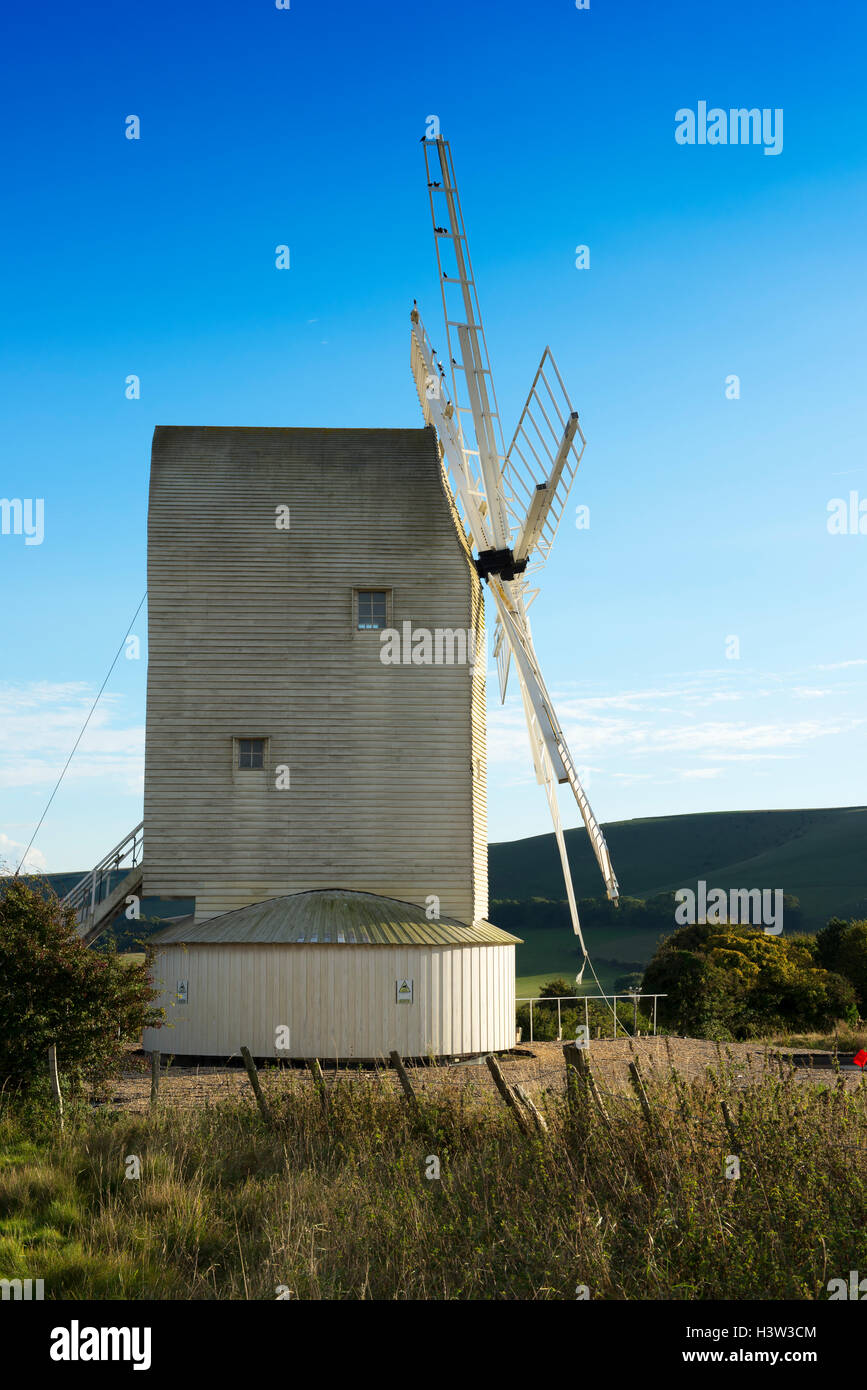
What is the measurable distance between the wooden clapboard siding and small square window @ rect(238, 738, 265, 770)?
0.22 meters

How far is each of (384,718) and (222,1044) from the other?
6.76 meters

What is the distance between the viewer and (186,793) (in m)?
22.3

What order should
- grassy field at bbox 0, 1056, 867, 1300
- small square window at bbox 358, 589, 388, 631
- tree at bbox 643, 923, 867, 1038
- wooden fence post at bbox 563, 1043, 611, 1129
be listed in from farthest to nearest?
tree at bbox 643, 923, 867, 1038 < small square window at bbox 358, 589, 388, 631 < wooden fence post at bbox 563, 1043, 611, 1129 < grassy field at bbox 0, 1056, 867, 1300

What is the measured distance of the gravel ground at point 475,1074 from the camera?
45.1 ft

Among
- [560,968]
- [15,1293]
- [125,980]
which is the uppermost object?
[125,980]

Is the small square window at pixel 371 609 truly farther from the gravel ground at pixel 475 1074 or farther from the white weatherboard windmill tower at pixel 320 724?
the gravel ground at pixel 475 1074

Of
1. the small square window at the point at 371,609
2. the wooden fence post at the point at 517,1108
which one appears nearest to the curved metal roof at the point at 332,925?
the small square window at the point at 371,609

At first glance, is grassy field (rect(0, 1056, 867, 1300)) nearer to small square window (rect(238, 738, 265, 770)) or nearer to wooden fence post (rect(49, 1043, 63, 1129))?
wooden fence post (rect(49, 1043, 63, 1129))

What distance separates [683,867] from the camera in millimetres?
135875

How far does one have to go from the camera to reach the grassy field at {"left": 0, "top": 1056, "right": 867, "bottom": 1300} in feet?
24.6

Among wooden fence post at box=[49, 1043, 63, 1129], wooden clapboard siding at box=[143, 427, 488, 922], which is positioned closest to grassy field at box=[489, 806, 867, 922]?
wooden clapboard siding at box=[143, 427, 488, 922]

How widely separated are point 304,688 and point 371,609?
211 cm
